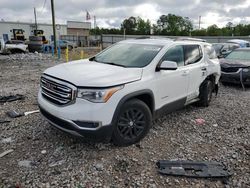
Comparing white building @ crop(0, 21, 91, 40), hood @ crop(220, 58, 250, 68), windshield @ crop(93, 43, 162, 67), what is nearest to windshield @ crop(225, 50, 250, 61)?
hood @ crop(220, 58, 250, 68)

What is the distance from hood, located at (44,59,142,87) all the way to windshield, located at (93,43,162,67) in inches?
11.5

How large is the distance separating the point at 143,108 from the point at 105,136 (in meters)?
0.80

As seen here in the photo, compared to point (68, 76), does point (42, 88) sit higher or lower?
lower

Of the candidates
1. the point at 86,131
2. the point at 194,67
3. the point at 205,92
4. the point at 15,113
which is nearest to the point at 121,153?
the point at 86,131

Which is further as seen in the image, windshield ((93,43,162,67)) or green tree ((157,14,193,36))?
green tree ((157,14,193,36))

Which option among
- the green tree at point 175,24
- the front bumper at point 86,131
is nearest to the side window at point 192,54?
the front bumper at point 86,131

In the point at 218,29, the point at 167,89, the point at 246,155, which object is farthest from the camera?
the point at 218,29

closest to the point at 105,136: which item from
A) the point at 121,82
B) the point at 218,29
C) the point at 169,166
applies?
the point at 121,82

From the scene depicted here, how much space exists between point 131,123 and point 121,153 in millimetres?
478

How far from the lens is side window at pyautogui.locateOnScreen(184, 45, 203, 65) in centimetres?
474

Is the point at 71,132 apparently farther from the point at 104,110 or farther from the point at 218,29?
the point at 218,29

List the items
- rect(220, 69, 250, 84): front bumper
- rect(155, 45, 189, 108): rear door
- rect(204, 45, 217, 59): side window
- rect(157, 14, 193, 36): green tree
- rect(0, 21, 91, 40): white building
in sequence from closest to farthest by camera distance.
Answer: rect(155, 45, 189, 108): rear door
rect(204, 45, 217, 59): side window
rect(220, 69, 250, 84): front bumper
rect(0, 21, 91, 40): white building
rect(157, 14, 193, 36): green tree

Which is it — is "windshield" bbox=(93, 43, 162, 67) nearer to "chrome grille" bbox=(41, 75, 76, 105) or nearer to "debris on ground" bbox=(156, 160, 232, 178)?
"chrome grille" bbox=(41, 75, 76, 105)

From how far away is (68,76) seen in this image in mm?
3234
